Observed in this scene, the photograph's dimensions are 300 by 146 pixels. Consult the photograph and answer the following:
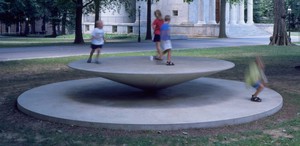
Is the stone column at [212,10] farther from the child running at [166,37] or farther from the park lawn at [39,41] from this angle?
the child running at [166,37]

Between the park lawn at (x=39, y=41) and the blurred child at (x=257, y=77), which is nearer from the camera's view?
the blurred child at (x=257, y=77)

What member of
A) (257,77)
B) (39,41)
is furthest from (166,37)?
(39,41)

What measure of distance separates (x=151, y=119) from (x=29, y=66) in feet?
39.8

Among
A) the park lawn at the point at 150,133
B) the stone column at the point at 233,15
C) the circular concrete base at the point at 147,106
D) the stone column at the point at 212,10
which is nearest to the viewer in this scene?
the park lawn at the point at 150,133

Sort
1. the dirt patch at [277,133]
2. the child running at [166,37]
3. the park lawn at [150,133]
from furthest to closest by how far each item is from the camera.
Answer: the child running at [166,37] → the dirt patch at [277,133] → the park lawn at [150,133]

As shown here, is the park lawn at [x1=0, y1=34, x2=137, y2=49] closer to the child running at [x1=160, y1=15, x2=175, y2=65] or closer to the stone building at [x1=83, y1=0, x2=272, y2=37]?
the stone building at [x1=83, y1=0, x2=272, y2=37]

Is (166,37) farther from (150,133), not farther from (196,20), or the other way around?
(196,20)

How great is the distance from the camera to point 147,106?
9.27 meters

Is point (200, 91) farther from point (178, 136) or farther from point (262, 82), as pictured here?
point (178, 136)

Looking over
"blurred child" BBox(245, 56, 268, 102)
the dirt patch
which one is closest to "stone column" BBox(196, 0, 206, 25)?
"blurred child" BBox(245, 56, 268, 102)

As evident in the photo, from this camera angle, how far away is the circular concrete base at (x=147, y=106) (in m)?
7.92

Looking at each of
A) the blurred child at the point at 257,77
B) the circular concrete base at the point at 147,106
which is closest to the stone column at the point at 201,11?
the circular concrete base at the point at 147,106

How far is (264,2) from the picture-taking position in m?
77.8

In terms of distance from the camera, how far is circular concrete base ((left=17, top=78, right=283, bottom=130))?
7.92 metres
